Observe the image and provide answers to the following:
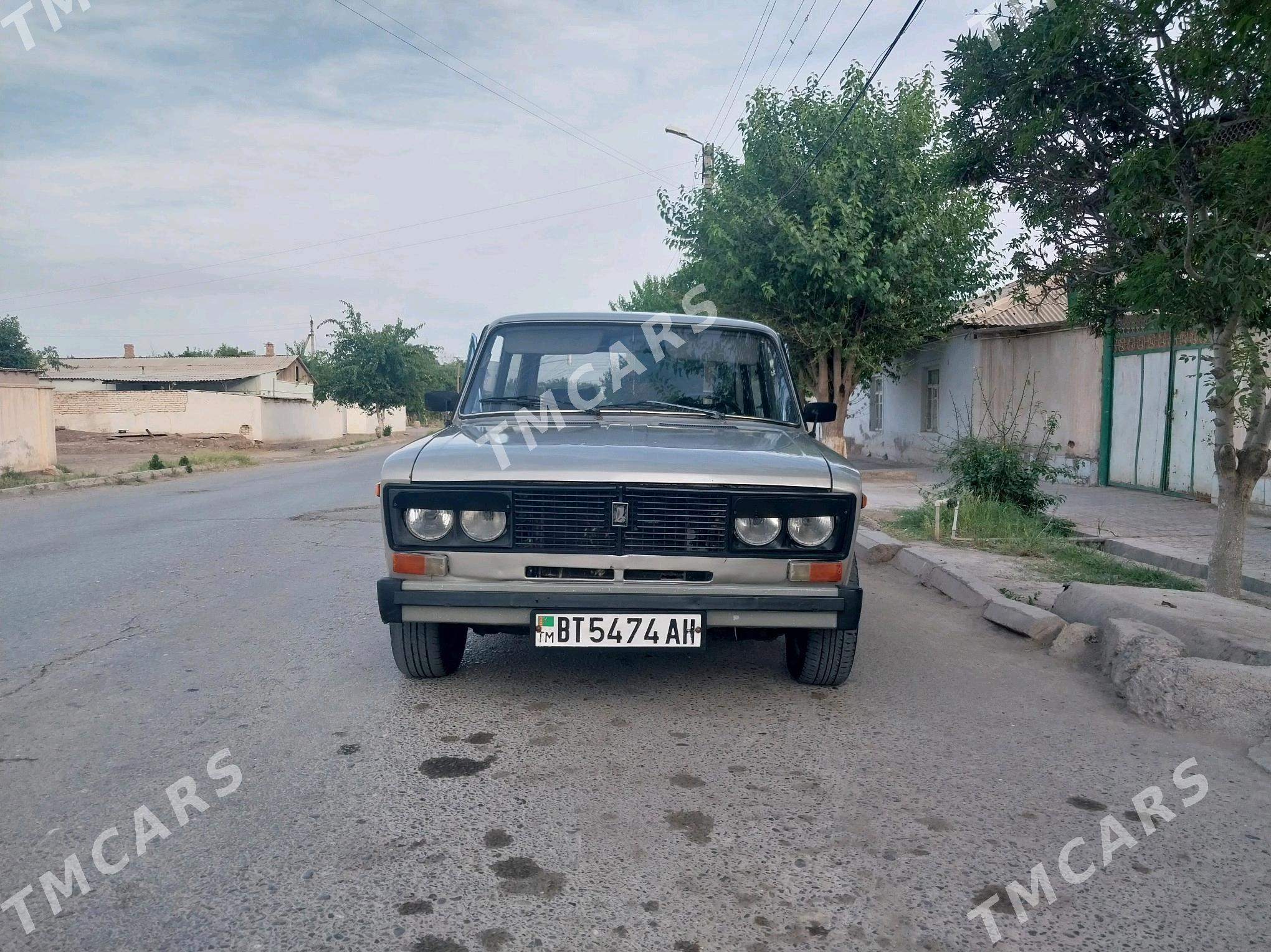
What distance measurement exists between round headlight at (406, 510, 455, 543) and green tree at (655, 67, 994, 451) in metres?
12.0

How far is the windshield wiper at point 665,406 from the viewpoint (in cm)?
490

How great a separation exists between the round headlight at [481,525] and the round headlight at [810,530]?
→ 115 centimetres

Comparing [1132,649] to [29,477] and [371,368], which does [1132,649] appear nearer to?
[29,477]

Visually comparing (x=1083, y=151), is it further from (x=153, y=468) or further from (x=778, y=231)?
(x=153, y=468)

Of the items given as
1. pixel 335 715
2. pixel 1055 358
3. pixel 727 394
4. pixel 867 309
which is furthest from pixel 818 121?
pixel 335 715

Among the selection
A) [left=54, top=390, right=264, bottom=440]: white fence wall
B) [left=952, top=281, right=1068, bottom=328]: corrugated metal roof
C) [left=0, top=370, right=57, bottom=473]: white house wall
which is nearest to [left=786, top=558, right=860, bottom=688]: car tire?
[left=952, top=281, right=1068, bottom=328]: corrugated metal roof

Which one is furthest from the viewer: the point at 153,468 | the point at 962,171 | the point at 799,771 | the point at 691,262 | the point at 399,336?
the point at 399,336

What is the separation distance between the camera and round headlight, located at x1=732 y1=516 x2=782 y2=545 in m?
3.82

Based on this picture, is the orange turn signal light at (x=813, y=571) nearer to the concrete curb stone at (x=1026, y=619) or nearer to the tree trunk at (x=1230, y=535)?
the concrete curb stone at (x=1026, y=619)

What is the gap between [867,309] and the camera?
55.1 feet

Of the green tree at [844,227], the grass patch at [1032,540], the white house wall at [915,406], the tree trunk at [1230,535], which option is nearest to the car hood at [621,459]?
the tree trunk at [1230,535]

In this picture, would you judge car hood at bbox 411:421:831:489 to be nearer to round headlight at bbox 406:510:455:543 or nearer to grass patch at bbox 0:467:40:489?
round headlight at bbox 406:510:455:543

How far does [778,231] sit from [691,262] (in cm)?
308

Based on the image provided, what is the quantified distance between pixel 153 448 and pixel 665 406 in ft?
109
